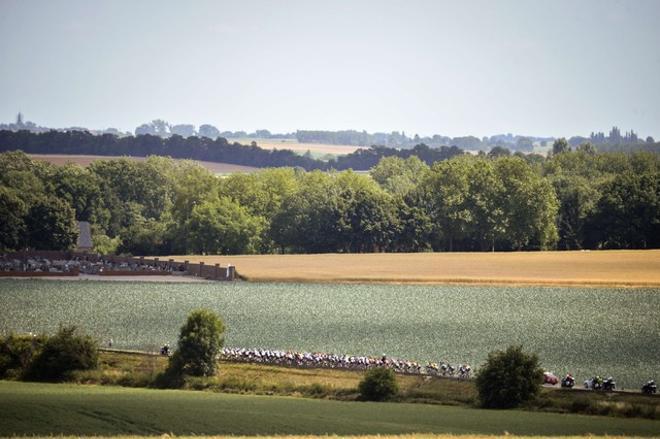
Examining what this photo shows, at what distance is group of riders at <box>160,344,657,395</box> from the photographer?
63.7m

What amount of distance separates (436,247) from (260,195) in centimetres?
1992

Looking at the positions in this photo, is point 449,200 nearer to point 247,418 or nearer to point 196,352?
point 196,352

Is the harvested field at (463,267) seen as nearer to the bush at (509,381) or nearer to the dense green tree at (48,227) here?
the dense green tree at (48,227)

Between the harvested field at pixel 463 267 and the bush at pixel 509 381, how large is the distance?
4589cm

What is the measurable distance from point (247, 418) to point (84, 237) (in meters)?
96.7

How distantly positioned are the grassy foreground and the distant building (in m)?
85.7

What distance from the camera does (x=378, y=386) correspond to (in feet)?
191

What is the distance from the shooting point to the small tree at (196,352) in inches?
2493

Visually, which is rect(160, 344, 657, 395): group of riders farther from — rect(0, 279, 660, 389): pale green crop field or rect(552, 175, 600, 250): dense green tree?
rect(552, 175, 600, 250): dense green tree

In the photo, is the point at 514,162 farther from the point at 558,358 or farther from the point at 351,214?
the point at 558,358

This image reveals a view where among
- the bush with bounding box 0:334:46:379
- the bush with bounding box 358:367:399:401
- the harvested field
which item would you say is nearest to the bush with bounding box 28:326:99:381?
the bush with bounding box 0:334:46:379

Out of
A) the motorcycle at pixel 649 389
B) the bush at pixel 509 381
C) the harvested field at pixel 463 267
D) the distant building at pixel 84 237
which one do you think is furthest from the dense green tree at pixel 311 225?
the bush at pixel 509 381

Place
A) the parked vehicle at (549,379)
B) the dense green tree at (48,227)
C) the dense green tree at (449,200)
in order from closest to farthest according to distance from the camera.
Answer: the parked vehicle at (549,379), the dense green tree at (48,227), the dense green tree at (449,200)

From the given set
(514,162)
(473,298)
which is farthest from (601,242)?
(473,298)
